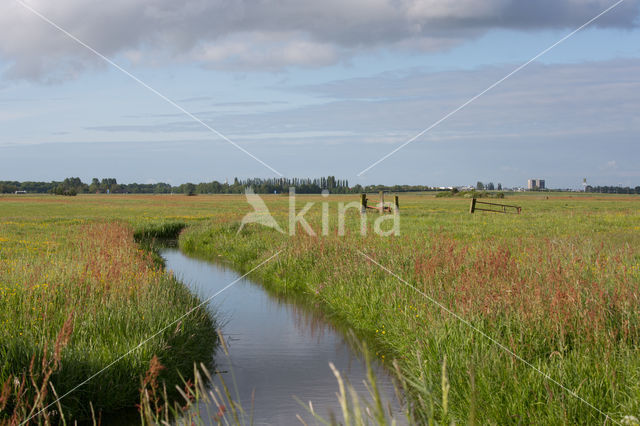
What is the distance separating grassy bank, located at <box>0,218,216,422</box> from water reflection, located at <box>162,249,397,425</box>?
809 mm

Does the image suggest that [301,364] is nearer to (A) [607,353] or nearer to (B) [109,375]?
(B) [109,375]

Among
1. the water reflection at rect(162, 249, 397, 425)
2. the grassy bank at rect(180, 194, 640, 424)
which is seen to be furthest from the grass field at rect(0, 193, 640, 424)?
the water reflection at rect(162, 249, 397, 425)

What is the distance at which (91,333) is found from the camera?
7.66 m

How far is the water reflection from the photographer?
710 centimetres

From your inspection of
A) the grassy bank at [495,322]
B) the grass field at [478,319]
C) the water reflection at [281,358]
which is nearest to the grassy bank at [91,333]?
the grass field at [478,319]

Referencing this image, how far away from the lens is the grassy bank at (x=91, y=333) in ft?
20.6

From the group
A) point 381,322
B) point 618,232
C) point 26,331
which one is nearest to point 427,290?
point 381,322

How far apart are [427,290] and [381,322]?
1.13 meters

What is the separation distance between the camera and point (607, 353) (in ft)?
18.7

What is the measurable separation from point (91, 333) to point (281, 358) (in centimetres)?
323
